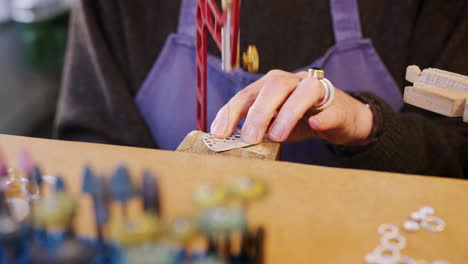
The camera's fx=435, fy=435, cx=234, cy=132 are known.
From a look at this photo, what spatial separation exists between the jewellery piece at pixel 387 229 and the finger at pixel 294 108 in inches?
3.9

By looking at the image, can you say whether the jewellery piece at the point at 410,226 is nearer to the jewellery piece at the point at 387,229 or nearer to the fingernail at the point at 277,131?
the jewellery piece at the point at 387,229

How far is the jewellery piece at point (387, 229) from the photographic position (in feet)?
0.92

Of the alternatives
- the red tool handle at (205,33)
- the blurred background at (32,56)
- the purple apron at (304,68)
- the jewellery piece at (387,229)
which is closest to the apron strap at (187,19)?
the purple apron at (304,68)

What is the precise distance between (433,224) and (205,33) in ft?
0.70

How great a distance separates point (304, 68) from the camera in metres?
0.50

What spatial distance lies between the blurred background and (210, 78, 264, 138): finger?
2.83 ft

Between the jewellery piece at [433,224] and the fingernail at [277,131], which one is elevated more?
the fingernail at [277,131]

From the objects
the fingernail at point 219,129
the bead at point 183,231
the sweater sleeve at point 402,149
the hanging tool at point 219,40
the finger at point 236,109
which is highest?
the hanging tool at point 219,40

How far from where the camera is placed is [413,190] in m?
0.32

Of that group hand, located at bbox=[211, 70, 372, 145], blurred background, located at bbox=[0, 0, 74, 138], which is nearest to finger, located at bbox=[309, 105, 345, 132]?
hand, located at bbox=[211, 70, 372, 145]

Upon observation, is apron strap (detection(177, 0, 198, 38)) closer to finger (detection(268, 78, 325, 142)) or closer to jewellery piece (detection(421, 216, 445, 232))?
finger (detection(268, 78, 325, 142))

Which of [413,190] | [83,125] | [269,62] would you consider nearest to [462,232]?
[413,190]

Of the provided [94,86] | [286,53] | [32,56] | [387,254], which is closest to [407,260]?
[387,254]

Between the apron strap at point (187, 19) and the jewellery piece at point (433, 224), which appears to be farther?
the apron strap at point (187, 19)
